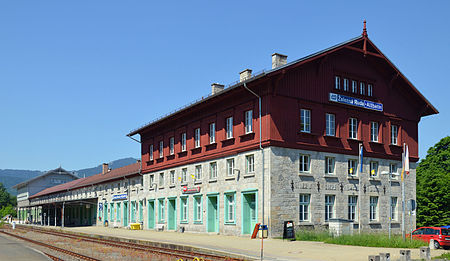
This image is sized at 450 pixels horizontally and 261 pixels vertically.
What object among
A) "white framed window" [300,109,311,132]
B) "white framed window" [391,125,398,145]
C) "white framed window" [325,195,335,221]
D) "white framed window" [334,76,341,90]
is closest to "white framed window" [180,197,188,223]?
"white framed window" [325,195,335,221]

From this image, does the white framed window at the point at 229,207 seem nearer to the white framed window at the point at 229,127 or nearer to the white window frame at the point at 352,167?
the white framed window at the point at 229,127

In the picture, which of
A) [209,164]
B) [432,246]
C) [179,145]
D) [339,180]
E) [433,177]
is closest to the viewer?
[432,246]

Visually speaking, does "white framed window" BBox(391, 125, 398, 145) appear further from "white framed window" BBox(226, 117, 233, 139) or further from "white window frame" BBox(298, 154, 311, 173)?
"white framed window" BBox(226, 117, 233, 139)

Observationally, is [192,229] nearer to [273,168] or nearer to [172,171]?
[172,171]

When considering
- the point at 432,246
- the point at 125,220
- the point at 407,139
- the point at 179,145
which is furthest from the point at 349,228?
the point at 125,220

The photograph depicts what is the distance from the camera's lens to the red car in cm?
2423

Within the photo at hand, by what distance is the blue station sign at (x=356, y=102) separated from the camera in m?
32.3

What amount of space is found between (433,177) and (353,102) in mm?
20504

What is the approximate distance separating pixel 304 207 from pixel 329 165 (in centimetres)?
331

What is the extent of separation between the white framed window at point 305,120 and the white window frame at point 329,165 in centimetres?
237

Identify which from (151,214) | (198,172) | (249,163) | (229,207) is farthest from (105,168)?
(249,163)

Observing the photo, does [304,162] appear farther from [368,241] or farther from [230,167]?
[368,241]

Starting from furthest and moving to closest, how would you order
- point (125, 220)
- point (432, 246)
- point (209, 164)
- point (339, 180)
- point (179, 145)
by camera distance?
point (125, 220) → point (179, 145) → point (209, 164) → point (339, 180) → point (432, 246)

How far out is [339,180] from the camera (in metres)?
31.8
